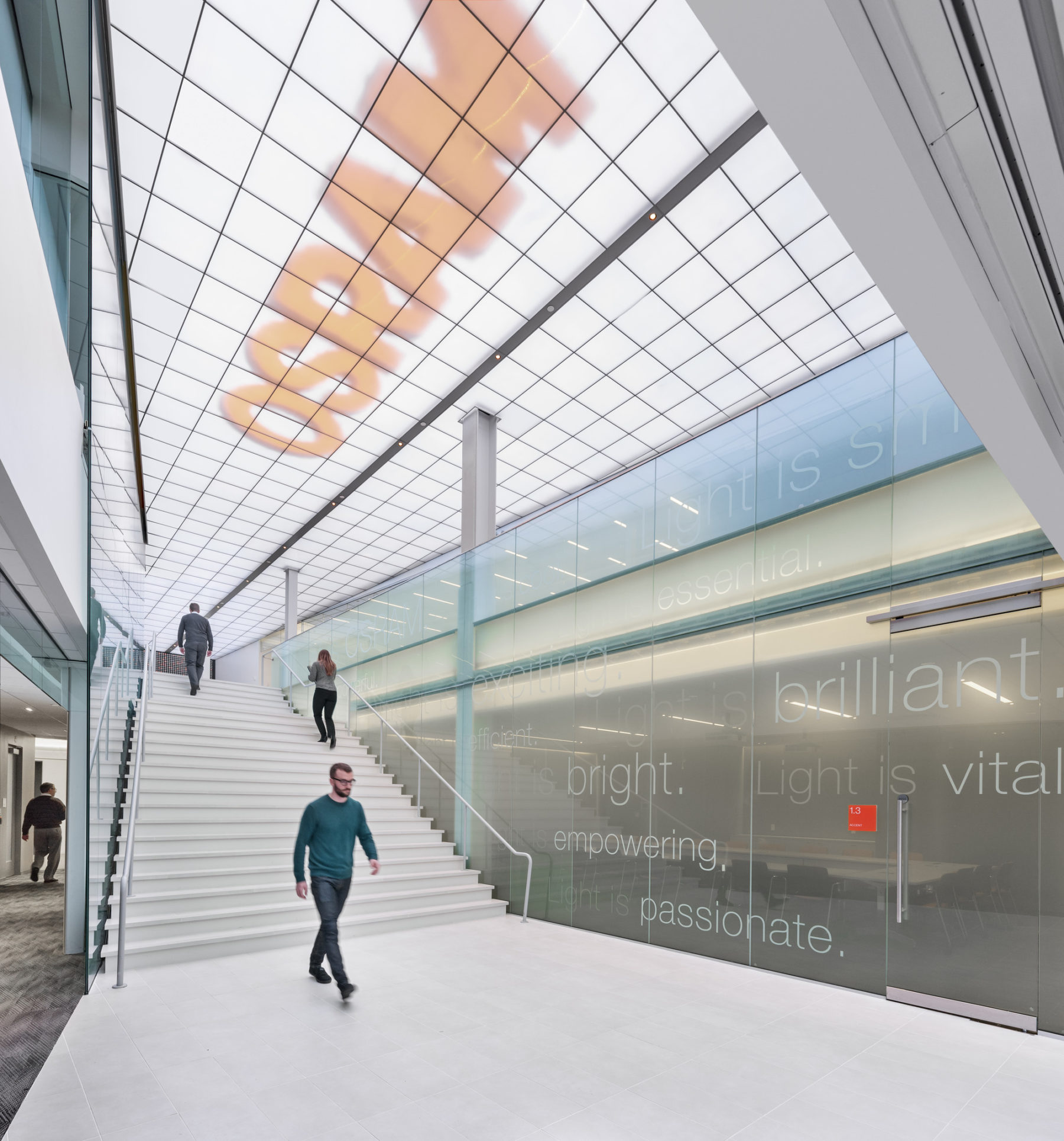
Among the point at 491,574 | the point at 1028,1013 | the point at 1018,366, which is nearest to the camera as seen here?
the point at 1018,366

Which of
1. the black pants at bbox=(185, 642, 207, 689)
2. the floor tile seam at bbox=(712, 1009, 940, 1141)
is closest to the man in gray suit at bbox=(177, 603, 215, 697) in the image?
the black pants at bbox=(185, 642, 207, 689)

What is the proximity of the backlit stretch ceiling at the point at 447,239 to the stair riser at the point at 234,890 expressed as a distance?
18.9 ft

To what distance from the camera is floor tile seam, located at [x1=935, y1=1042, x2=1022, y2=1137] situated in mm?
3365

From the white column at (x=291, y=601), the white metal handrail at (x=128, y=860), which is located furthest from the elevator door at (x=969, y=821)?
the white column at (x=291, y=601)

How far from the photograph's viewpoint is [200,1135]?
125 inches

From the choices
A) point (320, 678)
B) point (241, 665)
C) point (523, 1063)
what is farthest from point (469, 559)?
point (241, 665)

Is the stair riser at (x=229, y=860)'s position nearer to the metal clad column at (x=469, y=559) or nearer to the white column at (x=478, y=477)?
the metal clad column at (x=469, y=559)

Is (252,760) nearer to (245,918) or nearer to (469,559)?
(245,918)

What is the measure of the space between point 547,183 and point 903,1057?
22.1 ft

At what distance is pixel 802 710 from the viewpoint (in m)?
5.96

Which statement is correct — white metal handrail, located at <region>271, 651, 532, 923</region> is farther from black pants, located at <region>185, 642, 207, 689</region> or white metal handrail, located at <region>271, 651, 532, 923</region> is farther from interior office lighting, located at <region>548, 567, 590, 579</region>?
interior office lighting, located at <region>548, 567, 590, 579</region>

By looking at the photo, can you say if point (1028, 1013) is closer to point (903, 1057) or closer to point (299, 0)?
point (903, 1057)

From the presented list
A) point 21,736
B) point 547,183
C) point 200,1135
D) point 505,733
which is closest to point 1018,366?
point 21,736

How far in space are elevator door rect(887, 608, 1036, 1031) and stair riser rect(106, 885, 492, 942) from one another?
4433 millimetres
